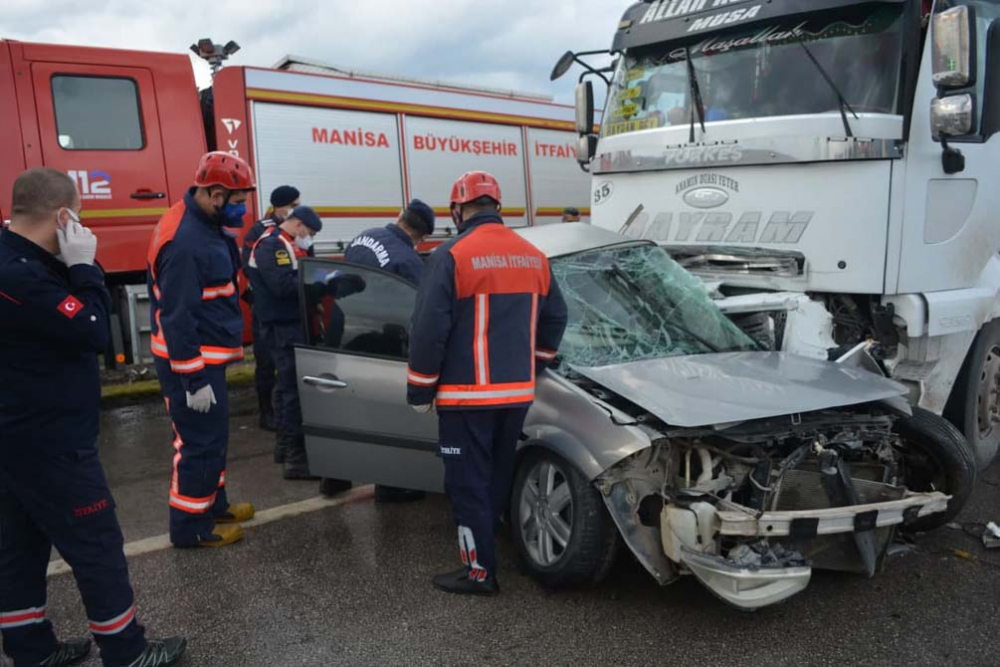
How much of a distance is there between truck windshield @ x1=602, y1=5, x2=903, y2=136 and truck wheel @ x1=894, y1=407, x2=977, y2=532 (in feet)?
5.90

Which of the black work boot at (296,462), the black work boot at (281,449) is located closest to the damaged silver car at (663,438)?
the black work boot at (296,462)

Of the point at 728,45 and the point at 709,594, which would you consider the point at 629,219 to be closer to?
the point at 728,45

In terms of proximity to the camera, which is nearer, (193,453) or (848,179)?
(193,453)

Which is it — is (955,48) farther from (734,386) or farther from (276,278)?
(276,278)

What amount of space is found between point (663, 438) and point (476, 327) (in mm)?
839

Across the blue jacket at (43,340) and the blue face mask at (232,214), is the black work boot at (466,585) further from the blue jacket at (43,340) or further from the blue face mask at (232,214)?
the blue face mask at (232,214)

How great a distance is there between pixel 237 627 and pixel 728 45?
4222mm

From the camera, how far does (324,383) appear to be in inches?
159

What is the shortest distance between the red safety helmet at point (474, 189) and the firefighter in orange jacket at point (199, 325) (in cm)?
108

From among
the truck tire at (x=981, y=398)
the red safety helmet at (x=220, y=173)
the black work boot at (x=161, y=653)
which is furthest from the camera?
the truck tire at (x=981, y=398)

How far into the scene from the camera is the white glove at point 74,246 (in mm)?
2656

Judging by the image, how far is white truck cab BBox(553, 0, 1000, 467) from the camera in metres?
4.39

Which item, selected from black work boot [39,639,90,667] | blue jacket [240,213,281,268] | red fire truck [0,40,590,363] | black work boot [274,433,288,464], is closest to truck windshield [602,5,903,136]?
blue jacket [240,213,281,268]

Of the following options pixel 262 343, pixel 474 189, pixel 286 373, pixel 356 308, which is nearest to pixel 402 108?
pixel 262 343
